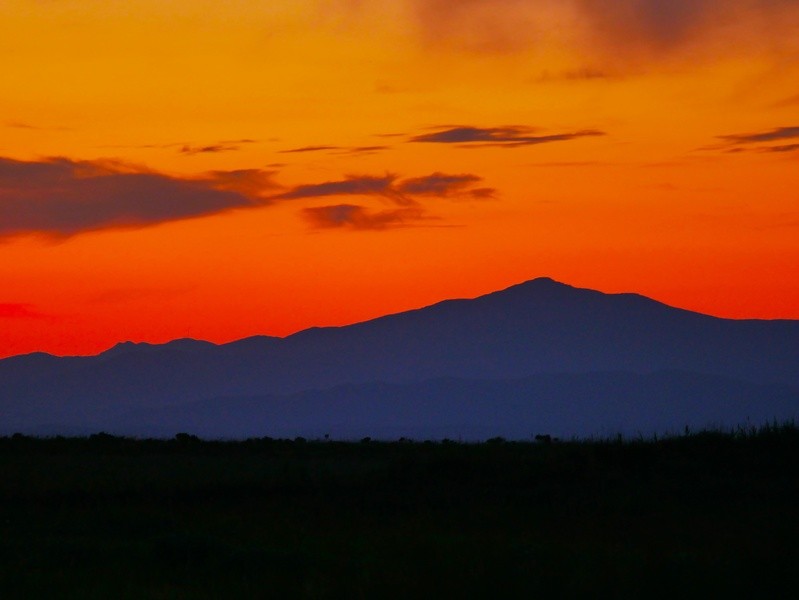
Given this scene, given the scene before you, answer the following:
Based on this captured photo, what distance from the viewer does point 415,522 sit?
29234mm

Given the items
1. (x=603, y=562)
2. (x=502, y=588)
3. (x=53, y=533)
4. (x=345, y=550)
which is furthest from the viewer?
(x=53, y=533)

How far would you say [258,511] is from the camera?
31.5m

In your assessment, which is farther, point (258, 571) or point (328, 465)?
point (328, 465)

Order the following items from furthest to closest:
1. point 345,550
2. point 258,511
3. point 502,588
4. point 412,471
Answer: point 412,471 → point 258,511 → point 345,550 → point 502,588

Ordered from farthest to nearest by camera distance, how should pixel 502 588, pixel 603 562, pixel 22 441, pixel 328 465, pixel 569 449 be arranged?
pixel 22 441
pixel 328 465
pixel 569 449
pixel 603 562
pixel 502 588

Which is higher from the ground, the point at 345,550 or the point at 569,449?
the point at 569,449

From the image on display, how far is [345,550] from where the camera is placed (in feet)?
78.9

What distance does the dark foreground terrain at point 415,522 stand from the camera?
67.4ft

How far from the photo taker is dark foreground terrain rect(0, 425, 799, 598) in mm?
20531

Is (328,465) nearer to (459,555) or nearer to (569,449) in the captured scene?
(569,449)

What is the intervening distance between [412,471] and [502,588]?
17153 mm

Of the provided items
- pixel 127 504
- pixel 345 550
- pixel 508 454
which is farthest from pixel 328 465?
pixel 345 550

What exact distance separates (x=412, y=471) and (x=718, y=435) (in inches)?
407

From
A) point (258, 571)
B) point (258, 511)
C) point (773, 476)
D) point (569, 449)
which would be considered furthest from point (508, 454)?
point (258, 571)
